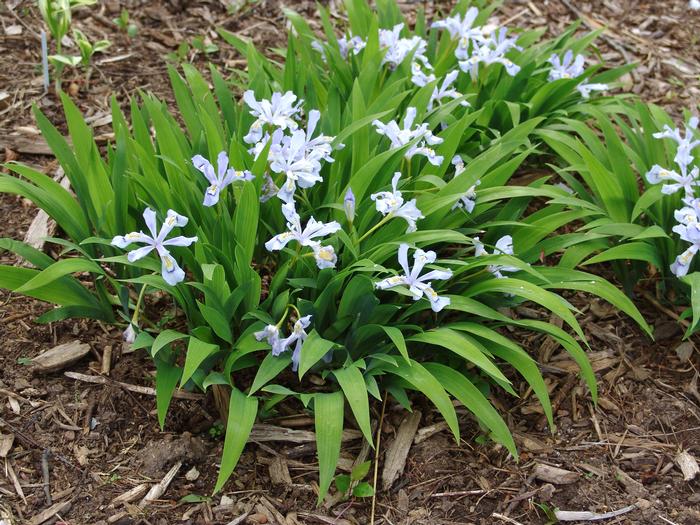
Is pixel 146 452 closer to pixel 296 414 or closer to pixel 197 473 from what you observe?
pixel 197 473

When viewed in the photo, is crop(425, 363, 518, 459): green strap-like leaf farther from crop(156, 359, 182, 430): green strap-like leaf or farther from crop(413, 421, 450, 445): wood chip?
crop(156, 359, 182, 430): green strap-like leaf

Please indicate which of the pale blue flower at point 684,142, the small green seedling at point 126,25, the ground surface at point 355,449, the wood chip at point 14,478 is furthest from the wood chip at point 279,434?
the small green seedling at point 126,25

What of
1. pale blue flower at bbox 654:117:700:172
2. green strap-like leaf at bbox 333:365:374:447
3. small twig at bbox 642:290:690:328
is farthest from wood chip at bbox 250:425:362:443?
pale blue flower at bbox 654:117:700:172

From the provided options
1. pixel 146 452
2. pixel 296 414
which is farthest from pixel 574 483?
pixel 146 452

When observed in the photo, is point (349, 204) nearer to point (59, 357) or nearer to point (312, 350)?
point (312, 350)

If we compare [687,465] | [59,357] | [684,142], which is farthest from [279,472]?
[684,142]

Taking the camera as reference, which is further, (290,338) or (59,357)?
(59,357)
